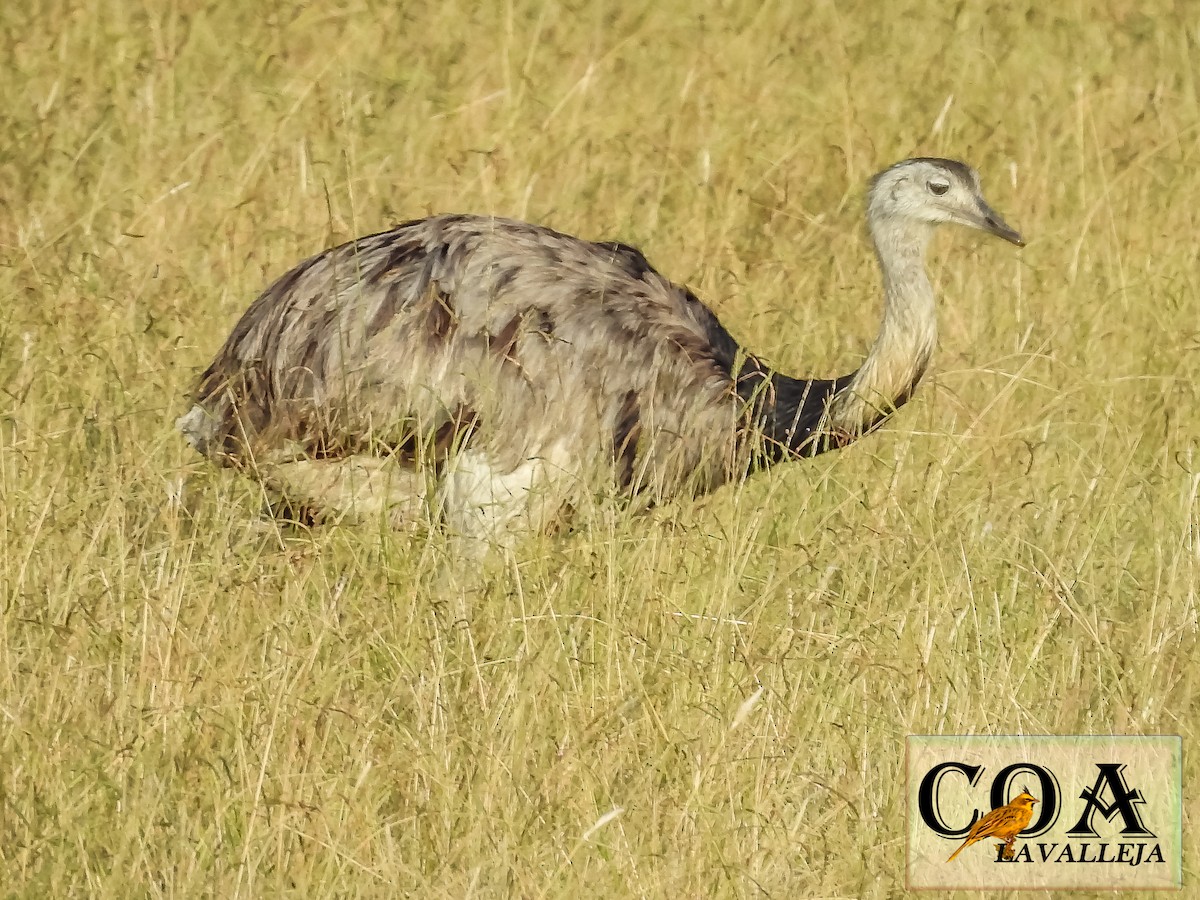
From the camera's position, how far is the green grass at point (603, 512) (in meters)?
3.60

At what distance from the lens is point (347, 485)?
5211 millimetres

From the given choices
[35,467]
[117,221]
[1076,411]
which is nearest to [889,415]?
[1076,411]

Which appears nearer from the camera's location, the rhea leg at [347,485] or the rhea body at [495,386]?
the rhea leg at [347,485]

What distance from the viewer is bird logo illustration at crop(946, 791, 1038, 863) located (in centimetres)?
366

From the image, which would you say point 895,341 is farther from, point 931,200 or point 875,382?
point 931,200

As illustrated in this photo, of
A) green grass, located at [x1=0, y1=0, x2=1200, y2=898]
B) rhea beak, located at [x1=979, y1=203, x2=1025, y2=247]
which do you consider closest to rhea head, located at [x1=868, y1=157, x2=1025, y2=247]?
rhea beak, located at [x1=979, y1=203, x2=1025, y2=247]

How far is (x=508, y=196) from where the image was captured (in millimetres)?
7145

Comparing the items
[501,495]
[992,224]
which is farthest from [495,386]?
[992,224]

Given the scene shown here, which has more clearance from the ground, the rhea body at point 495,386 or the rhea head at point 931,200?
the rhea head at point 931,200

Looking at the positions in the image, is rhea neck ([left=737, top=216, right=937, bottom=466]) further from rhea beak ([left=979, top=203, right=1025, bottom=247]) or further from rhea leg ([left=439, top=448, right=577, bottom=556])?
rhea leg ([left=439, top=448, right=577, bottom=556])

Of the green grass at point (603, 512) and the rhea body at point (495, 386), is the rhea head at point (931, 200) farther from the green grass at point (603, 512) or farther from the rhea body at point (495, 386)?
the green grass at point (603, 512)

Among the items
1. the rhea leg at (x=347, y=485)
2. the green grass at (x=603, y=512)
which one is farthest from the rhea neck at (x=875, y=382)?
the rhea leg at (x=347, y=485)

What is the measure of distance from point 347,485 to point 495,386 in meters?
0.44

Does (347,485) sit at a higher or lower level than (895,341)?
lower
